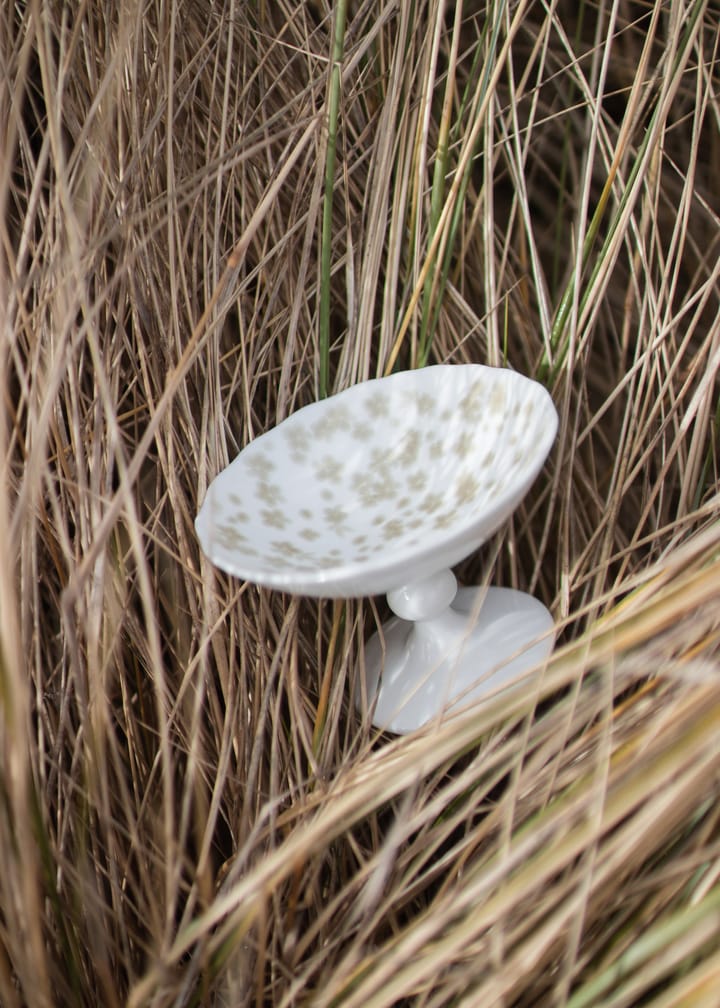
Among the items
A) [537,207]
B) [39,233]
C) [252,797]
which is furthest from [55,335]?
[537,207]

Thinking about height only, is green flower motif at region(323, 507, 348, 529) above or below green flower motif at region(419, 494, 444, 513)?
below

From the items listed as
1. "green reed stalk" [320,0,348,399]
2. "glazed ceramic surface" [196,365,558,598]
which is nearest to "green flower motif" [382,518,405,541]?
"glazed ceramic surface" [196,365,558,598]

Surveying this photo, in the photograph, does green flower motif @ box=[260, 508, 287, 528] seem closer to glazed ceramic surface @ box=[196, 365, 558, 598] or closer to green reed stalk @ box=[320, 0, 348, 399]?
glazed ceramic surface @ box=[196, 365, 558, 598]

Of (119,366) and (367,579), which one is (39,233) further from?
(367,579)

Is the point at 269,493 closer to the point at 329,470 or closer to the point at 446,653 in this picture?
the point at 329,470

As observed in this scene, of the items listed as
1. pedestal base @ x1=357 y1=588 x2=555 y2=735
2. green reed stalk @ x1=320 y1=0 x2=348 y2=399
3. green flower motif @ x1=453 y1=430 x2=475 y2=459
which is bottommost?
pedestal base @ x1=357 y1=588 x2=555 y2=735

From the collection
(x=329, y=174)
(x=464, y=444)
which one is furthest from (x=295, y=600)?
(x=329, y=174)

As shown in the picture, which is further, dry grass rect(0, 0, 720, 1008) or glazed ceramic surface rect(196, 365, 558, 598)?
glazed ceramic surface rect(196, 365, 558, 598)
